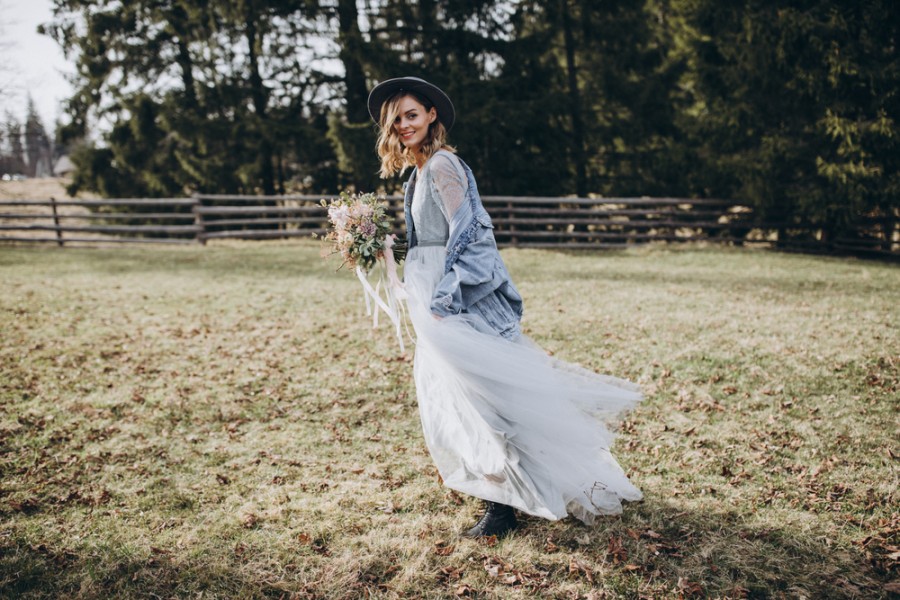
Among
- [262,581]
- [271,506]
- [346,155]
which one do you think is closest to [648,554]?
[262,581]

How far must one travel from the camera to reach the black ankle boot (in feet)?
10.7

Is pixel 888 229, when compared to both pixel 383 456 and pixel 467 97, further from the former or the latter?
pixel 383 456

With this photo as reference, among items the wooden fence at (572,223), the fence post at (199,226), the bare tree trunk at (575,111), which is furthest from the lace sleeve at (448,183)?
the bare tree trunk at (575,111)

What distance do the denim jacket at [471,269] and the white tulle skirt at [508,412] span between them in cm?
9

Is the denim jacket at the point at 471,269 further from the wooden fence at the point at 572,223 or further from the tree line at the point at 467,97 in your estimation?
the tree line at the point at 467,97

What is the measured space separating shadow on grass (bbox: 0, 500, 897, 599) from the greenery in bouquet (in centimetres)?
169

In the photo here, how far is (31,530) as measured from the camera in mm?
3467

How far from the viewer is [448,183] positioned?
9.21ft

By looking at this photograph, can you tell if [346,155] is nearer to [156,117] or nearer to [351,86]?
[351,86]

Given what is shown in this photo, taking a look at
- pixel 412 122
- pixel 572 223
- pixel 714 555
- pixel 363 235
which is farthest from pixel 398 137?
pixel 572 223

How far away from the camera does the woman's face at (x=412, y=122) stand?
2943 mm

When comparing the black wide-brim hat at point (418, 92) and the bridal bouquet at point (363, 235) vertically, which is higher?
the black wide-brim hat at point (418, 92)

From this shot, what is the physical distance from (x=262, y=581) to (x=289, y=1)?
17716mm

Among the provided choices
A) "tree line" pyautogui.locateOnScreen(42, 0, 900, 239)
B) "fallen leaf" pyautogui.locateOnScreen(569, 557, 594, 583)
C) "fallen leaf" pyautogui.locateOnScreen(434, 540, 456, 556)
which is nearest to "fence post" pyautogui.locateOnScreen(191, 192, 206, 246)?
"tree line" pyautogui.locateOnScreen(42, 0, 900, 239)
